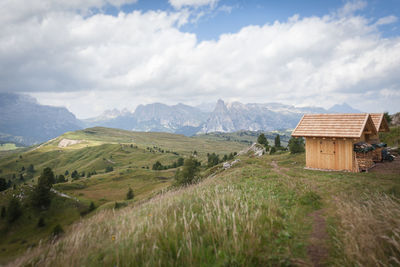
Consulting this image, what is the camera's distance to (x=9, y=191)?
58.0 metres

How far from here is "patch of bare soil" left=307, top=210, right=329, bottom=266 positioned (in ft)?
18.0

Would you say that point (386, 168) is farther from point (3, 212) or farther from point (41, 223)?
point (3, 212)

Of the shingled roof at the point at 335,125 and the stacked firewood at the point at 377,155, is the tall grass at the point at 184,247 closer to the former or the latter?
the shingled roof at the point at 335,125

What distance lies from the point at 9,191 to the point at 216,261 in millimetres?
78683

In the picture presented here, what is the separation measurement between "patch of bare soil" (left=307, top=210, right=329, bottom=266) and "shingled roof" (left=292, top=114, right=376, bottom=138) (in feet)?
61.0

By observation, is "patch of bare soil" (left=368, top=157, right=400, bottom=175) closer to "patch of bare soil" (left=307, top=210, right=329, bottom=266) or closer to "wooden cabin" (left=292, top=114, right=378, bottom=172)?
"wooden cabin" (left=292, top=114, right=378, bottom=172)

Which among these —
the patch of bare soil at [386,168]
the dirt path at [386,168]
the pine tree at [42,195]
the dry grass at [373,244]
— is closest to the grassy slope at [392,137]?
the patch of bare soil at [386,168]

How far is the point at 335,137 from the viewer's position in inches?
920

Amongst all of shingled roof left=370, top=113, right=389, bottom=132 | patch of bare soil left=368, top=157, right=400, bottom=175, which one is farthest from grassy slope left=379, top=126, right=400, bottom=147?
patch of bare soil left=368, top=157, right=400, bottom=175

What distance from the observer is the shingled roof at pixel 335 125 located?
2266cm

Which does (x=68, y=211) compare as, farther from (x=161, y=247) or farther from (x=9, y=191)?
(x=161, y=247)

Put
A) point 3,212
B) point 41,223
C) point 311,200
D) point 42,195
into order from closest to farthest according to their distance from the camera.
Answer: point 311,200, point 3,212, point 41,223, point 42,195

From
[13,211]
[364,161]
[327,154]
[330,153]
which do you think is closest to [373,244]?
[364,161]

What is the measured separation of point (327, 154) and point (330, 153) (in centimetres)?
36
